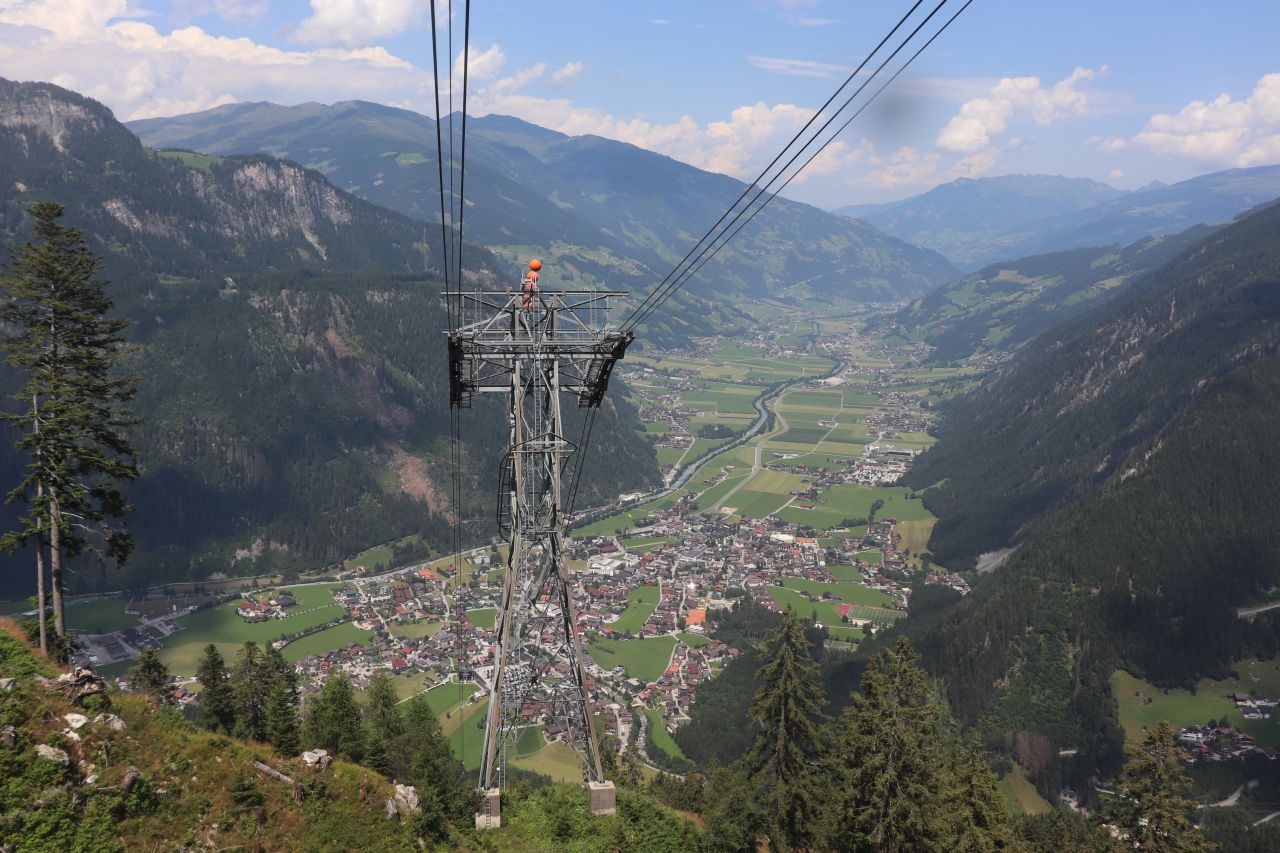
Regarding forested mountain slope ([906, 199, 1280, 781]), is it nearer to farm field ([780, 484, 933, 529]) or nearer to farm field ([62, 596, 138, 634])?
farm field ([780, 484, 933, 529])

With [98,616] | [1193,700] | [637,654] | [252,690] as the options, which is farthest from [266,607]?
[1193,700]

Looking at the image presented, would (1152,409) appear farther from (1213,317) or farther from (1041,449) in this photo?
(1213,317)

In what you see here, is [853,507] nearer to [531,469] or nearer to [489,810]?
[489,810]

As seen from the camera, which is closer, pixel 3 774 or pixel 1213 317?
pixel 3 774

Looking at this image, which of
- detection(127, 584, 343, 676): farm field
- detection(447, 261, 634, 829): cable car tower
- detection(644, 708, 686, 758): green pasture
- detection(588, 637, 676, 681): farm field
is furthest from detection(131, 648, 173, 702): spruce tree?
detection(588, 637, 676, 681): farm field

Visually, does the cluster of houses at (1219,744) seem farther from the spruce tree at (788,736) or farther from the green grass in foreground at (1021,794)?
the spruce tree at (788,736)

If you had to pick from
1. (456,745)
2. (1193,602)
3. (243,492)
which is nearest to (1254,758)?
(1193,602)
